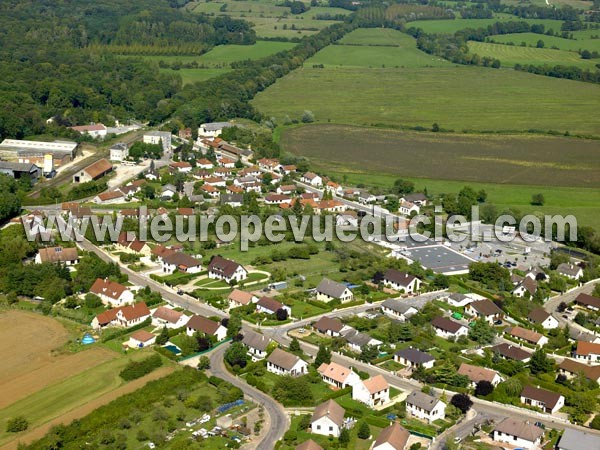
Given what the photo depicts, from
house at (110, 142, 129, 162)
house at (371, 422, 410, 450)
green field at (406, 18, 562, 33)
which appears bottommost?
house at (371, 422, 410, 450)

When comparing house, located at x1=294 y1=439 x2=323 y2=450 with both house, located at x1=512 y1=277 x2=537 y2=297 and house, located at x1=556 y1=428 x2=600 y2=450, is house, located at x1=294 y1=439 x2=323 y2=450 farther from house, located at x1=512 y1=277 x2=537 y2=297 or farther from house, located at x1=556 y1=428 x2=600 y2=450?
house, located at x1=512 y1=277 x2=537 y2=297

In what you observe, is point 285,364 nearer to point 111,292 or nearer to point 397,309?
point 397,309

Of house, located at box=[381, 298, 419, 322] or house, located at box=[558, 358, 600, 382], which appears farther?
house, located at box=[381, 298, 419, 322]

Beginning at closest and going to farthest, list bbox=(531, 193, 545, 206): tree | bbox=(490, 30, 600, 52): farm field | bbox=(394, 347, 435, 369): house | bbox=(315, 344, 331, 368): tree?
bbox=(315, 344, 331, 368): tree < bbox=(394, 347, 435, 369): house < bbox=(531, 193, 545, 206): tree < bbox=(490, 30, 600, 52): farm field

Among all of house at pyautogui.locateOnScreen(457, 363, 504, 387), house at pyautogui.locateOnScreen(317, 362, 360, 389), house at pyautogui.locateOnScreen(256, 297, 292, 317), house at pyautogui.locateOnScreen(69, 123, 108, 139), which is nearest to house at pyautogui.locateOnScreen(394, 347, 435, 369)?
house at pyautogui.locateOnScreen(457, 363, 504, 387)

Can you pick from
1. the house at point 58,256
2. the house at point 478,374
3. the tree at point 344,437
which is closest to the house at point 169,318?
the house at point 58,256

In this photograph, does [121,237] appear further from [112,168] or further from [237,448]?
[237,448]
